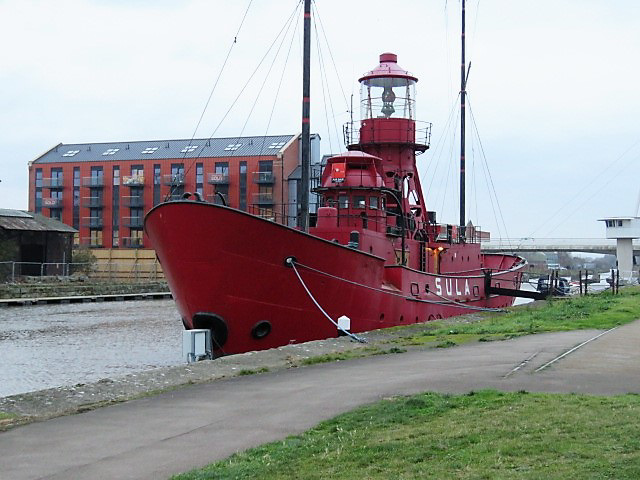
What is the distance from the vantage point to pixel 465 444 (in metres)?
6.70

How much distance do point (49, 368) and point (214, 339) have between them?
657 cm

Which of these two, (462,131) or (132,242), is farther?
(132,242)

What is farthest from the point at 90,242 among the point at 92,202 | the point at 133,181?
the point at 133,181

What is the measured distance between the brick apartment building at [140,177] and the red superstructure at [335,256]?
128 ft

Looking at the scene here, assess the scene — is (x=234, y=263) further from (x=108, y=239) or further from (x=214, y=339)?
(x=108, y=239)

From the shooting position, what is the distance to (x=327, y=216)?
21844 mm

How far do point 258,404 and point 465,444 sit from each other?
11.4 feet

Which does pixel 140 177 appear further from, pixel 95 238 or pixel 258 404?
pixel 258 404

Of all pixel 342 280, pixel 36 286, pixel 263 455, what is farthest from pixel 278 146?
pixel 263 455

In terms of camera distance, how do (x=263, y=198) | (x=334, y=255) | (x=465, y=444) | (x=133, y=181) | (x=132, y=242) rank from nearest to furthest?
1. (x=465, y=444)
2. (x=334, y=255)
3. (x=263, y=198)
4. (x=133, y=181)
5. (x=132, y=242)

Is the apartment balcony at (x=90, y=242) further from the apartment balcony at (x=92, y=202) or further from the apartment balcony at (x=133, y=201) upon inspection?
the apartment balcony at (x=133, y=201)

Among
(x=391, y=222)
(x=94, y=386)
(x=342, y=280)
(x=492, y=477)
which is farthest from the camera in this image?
(x=391, y=222)

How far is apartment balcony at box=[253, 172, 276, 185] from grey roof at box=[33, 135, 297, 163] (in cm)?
186

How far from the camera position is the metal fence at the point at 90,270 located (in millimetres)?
50375
